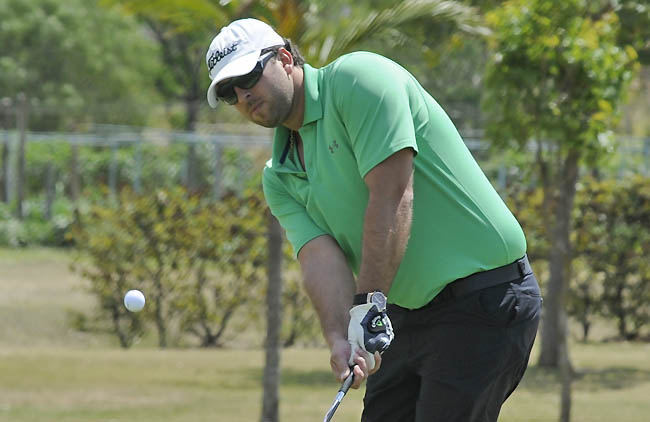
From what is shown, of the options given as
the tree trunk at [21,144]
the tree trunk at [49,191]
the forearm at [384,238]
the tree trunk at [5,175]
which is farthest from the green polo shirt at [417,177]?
the tree trunk at [5,175]

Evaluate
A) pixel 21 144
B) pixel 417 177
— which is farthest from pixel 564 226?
pixel 21 144

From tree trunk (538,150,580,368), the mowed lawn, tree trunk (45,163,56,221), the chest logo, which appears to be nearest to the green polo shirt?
the chest logo

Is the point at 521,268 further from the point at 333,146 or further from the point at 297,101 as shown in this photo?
the point at 297,101

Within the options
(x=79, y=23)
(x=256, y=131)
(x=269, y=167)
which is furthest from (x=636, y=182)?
(x=79, y=23)

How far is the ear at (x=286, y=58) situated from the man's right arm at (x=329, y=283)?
1.88 ft

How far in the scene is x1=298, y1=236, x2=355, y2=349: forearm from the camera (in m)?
3.96

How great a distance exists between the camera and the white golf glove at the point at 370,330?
3.62m

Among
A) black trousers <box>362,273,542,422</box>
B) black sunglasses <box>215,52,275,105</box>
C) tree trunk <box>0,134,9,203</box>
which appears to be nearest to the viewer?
black sunglasses <box>215,52,275,105</box>

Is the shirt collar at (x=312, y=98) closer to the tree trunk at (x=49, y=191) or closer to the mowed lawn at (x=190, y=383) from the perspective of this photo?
the mowed lawn at (x=190, y=383)

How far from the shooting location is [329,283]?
399 cm

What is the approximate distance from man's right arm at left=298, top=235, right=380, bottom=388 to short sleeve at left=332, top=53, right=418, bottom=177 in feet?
1.42

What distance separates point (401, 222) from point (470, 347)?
1.56 feet

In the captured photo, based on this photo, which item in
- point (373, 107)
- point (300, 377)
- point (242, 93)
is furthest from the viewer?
point (300, 377)

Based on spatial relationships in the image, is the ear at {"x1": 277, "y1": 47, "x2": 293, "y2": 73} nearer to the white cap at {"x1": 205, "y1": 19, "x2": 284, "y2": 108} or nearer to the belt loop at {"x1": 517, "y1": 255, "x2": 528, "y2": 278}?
the white cap at {"x1": 205, "y1": 19, "x2": 284, "y2": 108}
